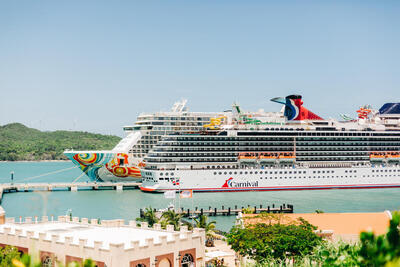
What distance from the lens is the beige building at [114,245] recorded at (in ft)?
55.3

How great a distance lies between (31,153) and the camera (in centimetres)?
18062

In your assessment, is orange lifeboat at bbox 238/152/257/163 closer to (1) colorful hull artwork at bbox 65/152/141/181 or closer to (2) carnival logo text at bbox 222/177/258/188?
(2) carnival logo text at bbox 222/177/258/188

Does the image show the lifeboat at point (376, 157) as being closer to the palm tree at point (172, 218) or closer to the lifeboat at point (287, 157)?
the lifeboat at point (287, 157)

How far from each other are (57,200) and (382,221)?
36.4 meters

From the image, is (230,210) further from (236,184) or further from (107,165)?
(107,165)

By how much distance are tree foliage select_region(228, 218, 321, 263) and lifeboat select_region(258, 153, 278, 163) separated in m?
36.9

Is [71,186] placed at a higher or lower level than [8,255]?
lower

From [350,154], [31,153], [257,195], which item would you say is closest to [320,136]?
[350,154]

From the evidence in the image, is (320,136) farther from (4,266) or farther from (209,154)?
(4,266)

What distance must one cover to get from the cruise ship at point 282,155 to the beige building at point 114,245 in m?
36.5

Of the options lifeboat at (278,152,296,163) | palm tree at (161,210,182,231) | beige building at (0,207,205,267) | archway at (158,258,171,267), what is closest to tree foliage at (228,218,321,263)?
beige building at (0,207,205,267)

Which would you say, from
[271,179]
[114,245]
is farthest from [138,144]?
[114,245]

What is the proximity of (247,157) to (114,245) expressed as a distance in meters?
45.9

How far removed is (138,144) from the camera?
6469cm
